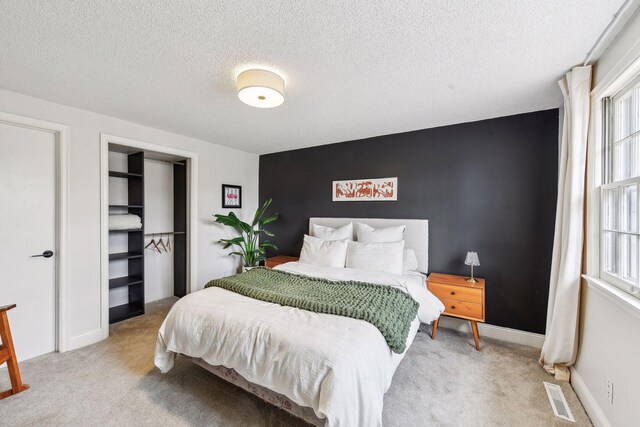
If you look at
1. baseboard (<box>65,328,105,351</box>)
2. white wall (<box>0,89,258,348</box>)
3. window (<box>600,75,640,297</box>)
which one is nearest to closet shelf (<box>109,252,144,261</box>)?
white wall (<box>0,89,258,348</box>)

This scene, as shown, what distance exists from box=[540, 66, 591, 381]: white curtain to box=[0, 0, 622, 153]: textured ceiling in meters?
0.20

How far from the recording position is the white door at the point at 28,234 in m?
2.32

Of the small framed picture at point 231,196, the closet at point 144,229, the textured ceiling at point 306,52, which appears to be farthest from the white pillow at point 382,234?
the closet at point 144,229

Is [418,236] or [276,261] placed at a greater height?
[418,236]

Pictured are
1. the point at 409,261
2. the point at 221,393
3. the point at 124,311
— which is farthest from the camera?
the point at 124,311

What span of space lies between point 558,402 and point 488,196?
185 centimetres

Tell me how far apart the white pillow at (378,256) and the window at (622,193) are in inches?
62.0

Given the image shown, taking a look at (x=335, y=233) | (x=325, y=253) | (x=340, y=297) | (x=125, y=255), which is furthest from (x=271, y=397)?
(x=125, y=255)

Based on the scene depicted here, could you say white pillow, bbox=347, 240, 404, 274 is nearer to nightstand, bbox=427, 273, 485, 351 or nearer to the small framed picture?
nightstand, bbox=427, 273, 485, 351

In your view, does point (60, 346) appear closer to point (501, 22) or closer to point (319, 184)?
point (319, 184)

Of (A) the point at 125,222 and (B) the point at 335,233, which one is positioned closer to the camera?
(A) the point at 125,222

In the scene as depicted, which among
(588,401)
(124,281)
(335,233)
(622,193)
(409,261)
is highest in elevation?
(622,193)

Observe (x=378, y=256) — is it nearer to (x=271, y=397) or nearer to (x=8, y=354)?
(x=271, y=397)

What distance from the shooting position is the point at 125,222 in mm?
3225
